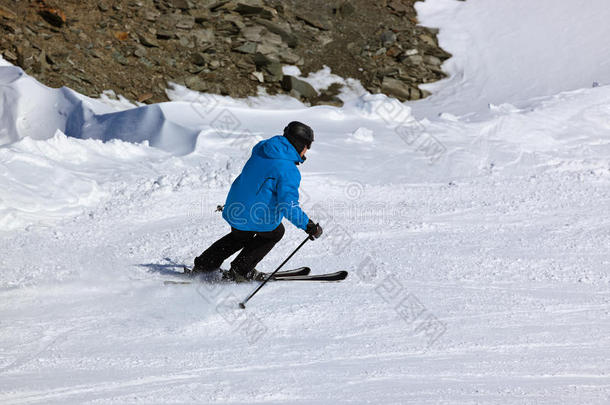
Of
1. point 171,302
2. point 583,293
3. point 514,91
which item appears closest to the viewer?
point 171,302

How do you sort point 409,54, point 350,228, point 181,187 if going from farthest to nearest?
1. point 409,54
2. point 181,187
3. point 350,228

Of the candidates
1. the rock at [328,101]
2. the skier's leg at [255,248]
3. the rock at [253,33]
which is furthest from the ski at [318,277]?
the rock at [253,33]

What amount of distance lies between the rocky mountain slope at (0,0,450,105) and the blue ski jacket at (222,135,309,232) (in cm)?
895

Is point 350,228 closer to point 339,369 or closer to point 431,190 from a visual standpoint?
point 431,190

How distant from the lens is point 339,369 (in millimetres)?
4035

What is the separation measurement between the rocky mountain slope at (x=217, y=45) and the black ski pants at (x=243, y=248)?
8.59 meters

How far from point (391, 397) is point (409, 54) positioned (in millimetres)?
13943

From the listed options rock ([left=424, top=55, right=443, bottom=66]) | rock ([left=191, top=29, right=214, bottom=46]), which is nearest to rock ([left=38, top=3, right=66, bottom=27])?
rock ([left=191, top=29, right=214, bottom=46])

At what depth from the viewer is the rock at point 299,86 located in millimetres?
14898

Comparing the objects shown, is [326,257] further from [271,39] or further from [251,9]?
[251,9]

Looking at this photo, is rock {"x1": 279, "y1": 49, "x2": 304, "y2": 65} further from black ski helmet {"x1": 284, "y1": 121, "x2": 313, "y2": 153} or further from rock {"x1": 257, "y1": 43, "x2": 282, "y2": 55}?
black ski helmet {"x1": 284, "y1": 121, "x2": 313, "y2": 153}

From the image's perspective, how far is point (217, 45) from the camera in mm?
15609

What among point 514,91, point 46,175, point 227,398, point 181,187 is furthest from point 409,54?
point 227,398

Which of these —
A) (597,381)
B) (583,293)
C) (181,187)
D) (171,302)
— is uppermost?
(597,381)
